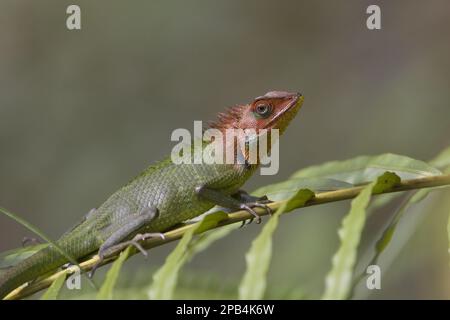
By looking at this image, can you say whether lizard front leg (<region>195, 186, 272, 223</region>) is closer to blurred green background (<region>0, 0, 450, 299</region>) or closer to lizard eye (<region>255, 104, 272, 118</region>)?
lizard eye (<region>255, 104, 272, 118</region>)

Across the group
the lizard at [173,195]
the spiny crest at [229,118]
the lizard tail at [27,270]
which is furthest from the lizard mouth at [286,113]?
the lizard tail at [27,270]

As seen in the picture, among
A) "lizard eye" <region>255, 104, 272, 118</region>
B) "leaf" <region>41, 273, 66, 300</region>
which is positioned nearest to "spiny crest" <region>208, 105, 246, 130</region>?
"lizard eye" <region>255, 104, 272, 118</region>

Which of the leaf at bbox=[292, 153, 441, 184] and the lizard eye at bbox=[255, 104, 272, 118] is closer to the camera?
the leaf at bbox=[292, 153, 441, 184]

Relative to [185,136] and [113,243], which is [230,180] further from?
A: [113,243]

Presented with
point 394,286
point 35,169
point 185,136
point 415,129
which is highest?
point 185,136

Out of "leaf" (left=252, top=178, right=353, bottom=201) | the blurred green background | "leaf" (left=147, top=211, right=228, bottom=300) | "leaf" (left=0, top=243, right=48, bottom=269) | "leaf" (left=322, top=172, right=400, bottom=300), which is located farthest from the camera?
the blurred green background
